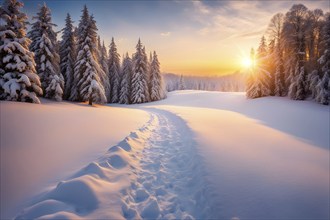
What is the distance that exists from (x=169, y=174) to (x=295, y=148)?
6441 millimetres

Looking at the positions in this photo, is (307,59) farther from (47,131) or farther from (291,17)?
(47,131)

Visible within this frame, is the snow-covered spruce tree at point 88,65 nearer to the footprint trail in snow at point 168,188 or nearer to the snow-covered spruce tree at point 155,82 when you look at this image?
the snow-covered spruce tree at point 155,82

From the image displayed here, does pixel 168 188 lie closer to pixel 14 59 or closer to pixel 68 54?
pixel 14 59

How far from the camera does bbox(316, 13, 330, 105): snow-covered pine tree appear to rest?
63.4ft

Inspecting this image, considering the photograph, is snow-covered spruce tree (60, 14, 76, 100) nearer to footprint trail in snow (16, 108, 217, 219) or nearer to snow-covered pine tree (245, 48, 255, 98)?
footprint trail in snow (16, 108, 217, 219)

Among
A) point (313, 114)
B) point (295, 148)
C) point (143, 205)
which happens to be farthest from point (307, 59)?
point (143, 205)

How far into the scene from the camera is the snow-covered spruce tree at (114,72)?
40312 mm

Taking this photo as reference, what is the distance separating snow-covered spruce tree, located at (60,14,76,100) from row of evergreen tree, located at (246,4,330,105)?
31.8m

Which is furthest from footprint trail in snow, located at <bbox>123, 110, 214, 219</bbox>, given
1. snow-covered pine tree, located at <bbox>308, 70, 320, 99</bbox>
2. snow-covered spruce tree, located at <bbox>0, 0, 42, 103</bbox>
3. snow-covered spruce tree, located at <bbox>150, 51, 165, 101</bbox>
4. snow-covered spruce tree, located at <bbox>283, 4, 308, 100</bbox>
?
snow-covered spruce tree, located at <bbox>150, 51, 165, 101</bbox>

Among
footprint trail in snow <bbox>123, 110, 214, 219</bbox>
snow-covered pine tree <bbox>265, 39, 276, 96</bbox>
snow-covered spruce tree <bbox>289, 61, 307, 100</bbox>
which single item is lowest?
footprint trail in snow <bbox>123, 110, 214, 219</bbox>

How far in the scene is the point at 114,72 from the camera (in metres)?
40.9

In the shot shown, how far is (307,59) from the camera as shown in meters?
23.7

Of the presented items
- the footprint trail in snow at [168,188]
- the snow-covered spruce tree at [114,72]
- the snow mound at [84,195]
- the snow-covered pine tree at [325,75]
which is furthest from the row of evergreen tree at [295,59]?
the snow-covered spruce tree at [114,72]

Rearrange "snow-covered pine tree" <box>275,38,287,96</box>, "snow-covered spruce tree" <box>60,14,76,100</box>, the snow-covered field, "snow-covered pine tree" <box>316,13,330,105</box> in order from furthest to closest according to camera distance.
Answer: "snow-covered pine tree" <box>275,38,287,96</box> < "snow-covered spruce tree" <box>60,14,76,100</box> < "snow-covered pine tree" <box>316,13,330,105</box> < the snow-covered field
